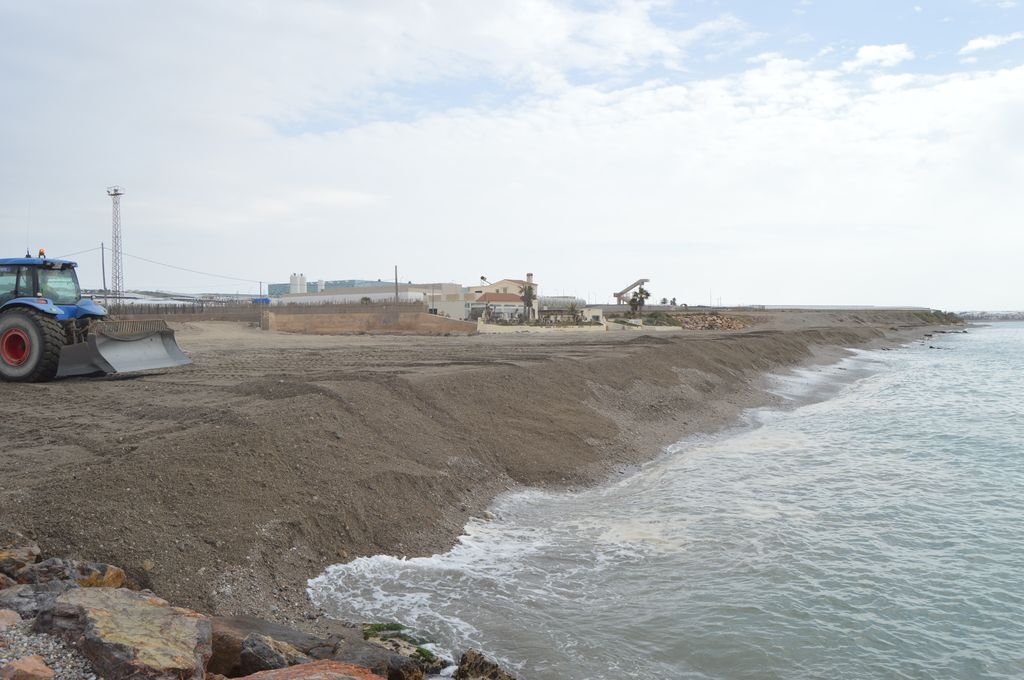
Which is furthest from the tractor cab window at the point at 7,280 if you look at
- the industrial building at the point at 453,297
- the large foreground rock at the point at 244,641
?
the industrial building at the point at 453,297

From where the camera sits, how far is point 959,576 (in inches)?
311

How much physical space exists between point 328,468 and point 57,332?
8999 millimetres

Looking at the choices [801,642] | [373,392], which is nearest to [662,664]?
[801,642]

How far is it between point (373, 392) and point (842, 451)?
10125mm

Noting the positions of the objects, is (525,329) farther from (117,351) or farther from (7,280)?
(7,280)

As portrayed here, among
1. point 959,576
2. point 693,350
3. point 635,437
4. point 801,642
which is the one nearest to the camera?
point 801,642

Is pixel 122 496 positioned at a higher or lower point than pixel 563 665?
higher

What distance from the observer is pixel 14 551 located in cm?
560

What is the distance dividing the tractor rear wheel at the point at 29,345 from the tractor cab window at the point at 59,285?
41.0 inches

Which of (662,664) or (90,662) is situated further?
(662,664)

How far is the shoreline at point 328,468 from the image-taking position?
616 cm

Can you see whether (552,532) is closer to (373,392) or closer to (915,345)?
(373,392)

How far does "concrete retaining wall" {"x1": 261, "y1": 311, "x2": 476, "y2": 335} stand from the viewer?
149 feet

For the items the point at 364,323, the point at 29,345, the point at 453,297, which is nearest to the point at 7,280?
the point at 29,345
